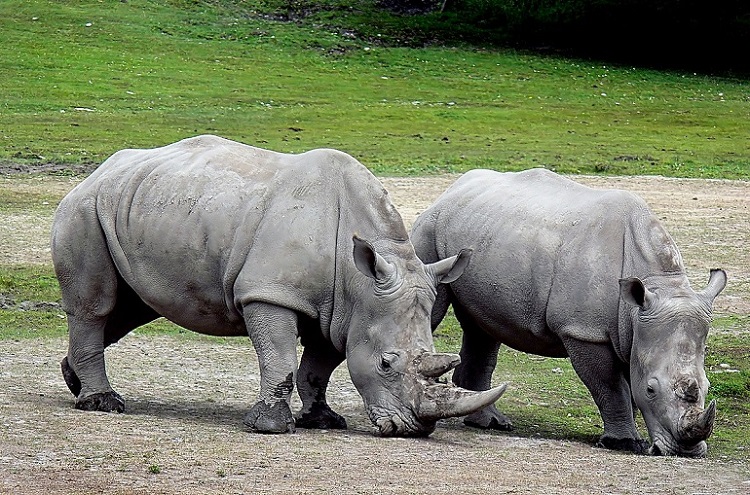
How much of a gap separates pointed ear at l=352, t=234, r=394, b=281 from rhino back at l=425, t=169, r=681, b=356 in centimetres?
119

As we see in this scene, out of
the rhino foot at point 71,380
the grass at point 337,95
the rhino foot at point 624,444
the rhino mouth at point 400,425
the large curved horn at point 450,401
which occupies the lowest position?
the grass at point 337,95

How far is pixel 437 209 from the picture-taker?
34.4ft

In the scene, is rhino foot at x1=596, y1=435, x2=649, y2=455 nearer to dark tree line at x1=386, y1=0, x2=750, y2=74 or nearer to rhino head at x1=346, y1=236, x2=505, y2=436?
rhino head at x1=346, y1=236, x2=505, y2=436

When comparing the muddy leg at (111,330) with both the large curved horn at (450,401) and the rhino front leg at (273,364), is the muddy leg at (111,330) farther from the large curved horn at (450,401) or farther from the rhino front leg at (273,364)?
the large curved horn at (450,401)

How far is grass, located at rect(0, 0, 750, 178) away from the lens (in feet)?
81.2

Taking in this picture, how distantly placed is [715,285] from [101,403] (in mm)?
3868

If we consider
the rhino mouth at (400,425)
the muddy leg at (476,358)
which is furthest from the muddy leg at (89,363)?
the muddy leg at (476,358)

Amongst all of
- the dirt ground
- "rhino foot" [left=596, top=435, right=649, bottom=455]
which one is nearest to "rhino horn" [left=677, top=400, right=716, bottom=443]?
the dirt ground

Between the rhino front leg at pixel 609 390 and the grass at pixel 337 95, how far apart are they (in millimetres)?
13067

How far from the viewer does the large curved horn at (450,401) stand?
8148 millimetres

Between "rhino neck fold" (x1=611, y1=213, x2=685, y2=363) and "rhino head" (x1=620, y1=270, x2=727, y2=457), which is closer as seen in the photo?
Result: "rhino head" (x1=620, y1=270, x2=727, y2=457)

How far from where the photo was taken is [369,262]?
8.52m

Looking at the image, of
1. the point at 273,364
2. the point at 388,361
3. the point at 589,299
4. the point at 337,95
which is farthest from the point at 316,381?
the point at 337,95

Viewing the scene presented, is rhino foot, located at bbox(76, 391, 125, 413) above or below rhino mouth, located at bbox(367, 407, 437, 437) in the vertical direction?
below
